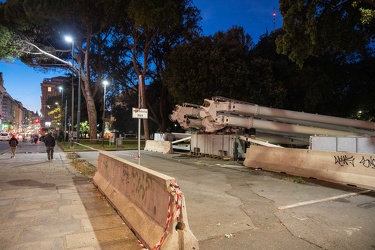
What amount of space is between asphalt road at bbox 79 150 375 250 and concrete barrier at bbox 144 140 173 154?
12.5 metres

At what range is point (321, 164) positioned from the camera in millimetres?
10148

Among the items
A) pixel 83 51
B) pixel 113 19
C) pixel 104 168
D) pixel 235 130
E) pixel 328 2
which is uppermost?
pixel 113 19

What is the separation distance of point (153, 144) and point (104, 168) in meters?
15.8

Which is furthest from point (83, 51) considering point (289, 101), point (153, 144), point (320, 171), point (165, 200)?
point (165, 200)

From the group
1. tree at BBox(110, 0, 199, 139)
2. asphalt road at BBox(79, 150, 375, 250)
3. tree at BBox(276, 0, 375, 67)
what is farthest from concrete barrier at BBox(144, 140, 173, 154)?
asphalt road at BBox(79, 150, 375, 250)

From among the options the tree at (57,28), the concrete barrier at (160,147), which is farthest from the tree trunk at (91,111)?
the concrete barrier at (160,147)

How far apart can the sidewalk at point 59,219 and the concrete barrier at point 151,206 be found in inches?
10.5

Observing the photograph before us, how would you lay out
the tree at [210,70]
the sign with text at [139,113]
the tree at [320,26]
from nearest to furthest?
1. the sign with text at [139,113]
2. the tree at [320,26]
3. the tree at [210,70]

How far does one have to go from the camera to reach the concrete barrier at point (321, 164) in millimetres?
8750

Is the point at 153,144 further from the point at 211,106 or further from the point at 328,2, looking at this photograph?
the point at 328,2

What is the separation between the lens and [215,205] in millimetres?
6797

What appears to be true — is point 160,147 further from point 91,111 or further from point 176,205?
point 176,205

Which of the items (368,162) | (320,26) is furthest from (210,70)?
(368,162)

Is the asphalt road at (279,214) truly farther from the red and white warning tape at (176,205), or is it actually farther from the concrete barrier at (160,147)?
the concrete barrier at (160,147)
